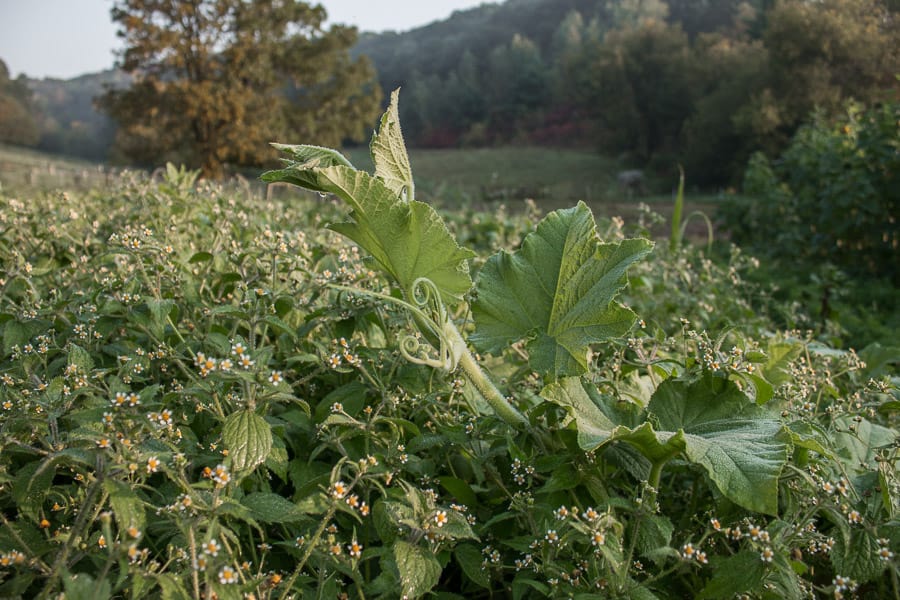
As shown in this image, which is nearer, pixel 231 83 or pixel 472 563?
pixel 472 563

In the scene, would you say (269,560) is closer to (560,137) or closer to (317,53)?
(317,53)

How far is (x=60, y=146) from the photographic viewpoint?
63.7 m

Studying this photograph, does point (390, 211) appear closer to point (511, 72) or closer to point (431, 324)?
point (431, 324)

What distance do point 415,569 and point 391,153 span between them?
96 cm

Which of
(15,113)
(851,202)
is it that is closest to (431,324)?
(851,202)

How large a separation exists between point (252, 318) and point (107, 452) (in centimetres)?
53

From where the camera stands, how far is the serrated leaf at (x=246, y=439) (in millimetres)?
1282

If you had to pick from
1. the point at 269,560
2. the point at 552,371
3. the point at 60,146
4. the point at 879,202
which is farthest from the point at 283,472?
the point at 60,146

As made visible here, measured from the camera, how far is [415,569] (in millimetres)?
1256

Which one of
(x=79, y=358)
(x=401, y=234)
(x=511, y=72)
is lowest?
(x=79, y=358)

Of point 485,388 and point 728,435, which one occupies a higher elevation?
point 485,388

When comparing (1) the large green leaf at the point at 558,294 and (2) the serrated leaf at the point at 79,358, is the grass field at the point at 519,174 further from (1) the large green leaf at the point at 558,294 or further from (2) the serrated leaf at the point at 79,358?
(2) the serrated leaf at the point at 79,358

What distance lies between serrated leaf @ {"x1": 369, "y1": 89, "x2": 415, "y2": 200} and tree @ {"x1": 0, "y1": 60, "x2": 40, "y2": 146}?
204 feet

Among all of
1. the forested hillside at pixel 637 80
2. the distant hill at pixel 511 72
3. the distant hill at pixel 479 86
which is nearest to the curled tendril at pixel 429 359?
the forested hillside at pixel 637 80
